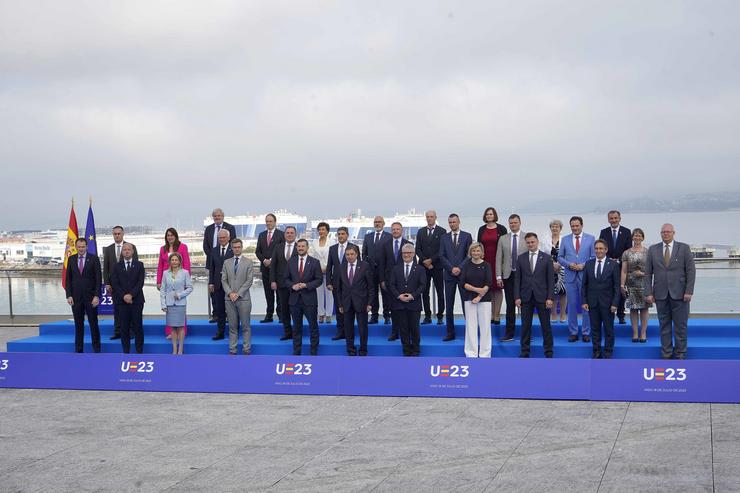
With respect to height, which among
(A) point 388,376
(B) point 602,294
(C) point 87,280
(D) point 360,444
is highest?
(C) point 87,280

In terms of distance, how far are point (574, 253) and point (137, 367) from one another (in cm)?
601

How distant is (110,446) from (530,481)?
12.6 feet

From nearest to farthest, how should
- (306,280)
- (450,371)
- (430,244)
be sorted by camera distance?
(450,371) → (306,280) → (430,244)

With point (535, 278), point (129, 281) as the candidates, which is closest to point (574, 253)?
point (535, 278)

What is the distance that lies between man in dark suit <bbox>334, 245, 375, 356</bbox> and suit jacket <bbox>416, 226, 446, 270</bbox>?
1.05 metres

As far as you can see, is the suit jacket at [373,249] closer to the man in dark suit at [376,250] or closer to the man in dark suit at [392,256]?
the man in dark suit at [376,250]

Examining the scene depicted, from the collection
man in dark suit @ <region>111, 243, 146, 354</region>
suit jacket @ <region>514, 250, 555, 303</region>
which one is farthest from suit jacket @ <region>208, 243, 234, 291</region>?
suit jacket @ <region>514, 250, 555, 303</region>

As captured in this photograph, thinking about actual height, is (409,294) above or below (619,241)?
below

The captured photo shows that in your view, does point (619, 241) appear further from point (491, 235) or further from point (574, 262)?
point (491, 235)

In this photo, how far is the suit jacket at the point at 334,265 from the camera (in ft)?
36.4

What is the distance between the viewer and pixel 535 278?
1027 cm

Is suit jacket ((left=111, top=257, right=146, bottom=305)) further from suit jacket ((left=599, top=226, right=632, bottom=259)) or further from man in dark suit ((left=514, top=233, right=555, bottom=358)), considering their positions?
suit jacket ((left=599, top=226, right=632, bottom=259))

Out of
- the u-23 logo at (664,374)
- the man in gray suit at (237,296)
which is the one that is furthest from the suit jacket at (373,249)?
the u-23 logo at (664,374)

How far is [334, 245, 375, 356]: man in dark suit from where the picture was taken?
1064cm
